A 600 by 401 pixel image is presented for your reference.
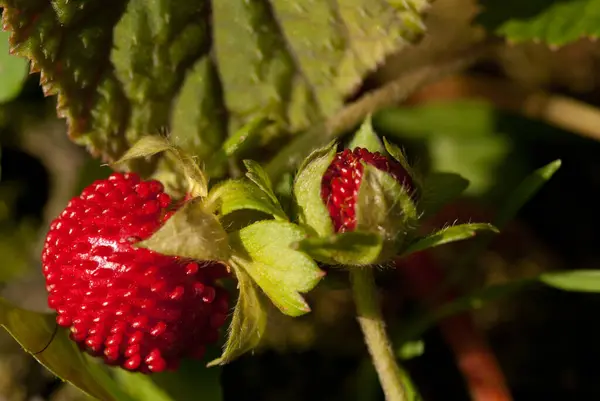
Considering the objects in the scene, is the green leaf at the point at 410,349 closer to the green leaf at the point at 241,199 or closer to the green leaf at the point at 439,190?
the green leaf at the point at 439,190

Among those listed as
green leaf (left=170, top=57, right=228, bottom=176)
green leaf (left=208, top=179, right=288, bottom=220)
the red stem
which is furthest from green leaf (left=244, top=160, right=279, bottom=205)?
the red stem

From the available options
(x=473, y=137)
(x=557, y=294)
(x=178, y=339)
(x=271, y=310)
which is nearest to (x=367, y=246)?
(x=178, y=339)

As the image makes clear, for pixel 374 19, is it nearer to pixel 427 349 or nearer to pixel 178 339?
pixel 178 339

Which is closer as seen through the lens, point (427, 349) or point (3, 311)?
point (3, 311)

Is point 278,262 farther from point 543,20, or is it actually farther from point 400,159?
point 543,20

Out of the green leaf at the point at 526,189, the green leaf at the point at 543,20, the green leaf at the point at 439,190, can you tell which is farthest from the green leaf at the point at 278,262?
the green leaf at the point at 543,20

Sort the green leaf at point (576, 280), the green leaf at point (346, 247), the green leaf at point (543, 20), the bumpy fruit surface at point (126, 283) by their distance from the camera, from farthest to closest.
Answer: the green leaf at point (543, 20)
the green leaf at point (576, 280)
the bumpy fruit surface at point (126, 283)
the green leaf at point (346, 247)
